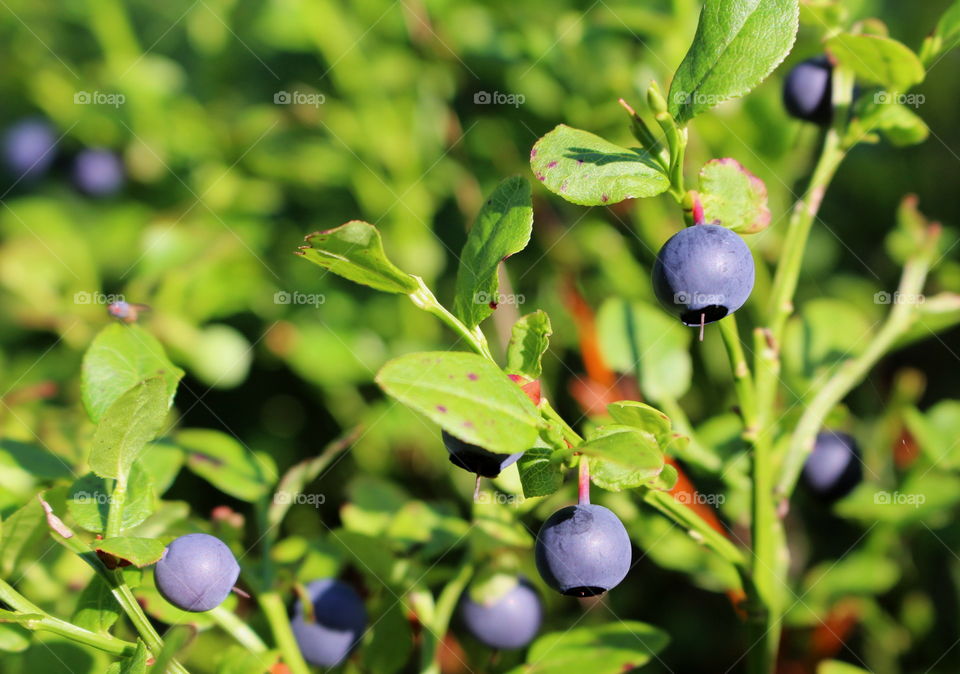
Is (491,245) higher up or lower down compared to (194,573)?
higher up

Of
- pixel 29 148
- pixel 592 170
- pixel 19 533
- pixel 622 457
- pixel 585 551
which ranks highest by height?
pixel 592 170

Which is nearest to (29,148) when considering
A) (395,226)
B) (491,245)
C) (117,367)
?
(395,226)

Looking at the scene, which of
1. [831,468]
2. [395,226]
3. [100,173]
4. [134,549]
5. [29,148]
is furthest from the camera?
[29,148]

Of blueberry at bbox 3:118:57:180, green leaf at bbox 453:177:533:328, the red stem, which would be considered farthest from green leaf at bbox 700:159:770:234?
blueberry at bbox 3:118:57:180

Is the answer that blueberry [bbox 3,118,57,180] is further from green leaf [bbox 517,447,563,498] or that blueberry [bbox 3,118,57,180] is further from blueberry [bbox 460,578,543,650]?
green leaf [bbox 517,447,563,498]

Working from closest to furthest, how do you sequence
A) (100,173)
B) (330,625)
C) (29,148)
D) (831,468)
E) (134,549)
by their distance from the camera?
(134,549) < (330,625) < (831,468) < (100,173) < (29,148)

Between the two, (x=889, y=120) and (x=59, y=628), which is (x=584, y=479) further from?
(x=889, y=120)

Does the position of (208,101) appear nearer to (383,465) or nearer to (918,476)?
(383,465)
